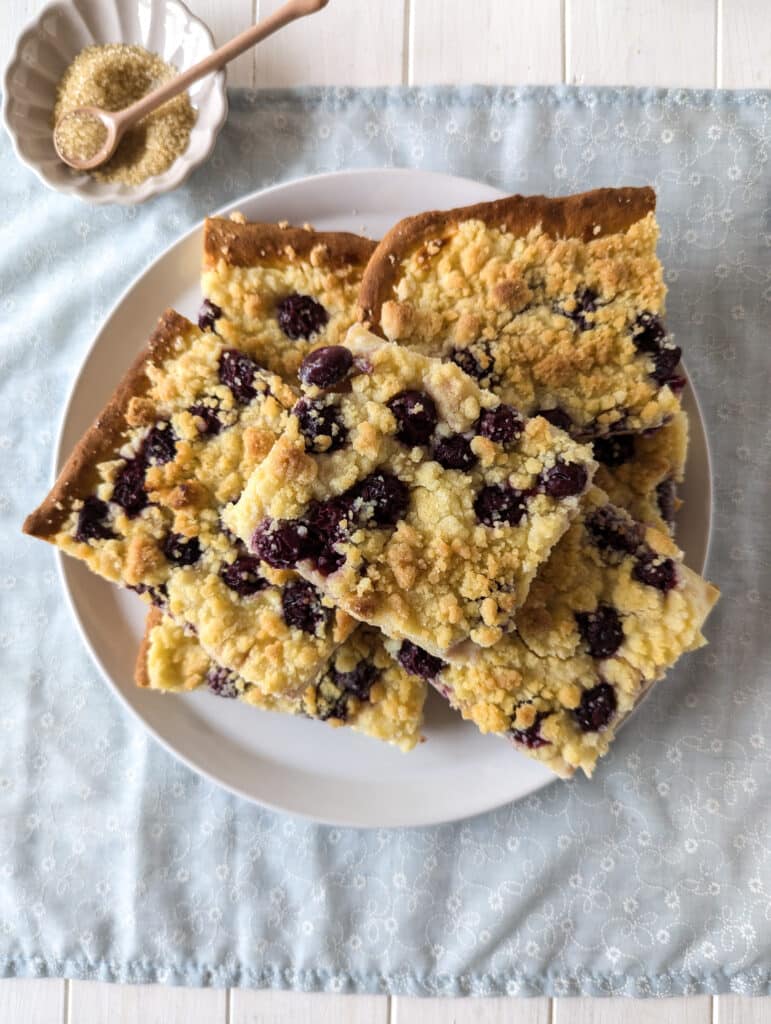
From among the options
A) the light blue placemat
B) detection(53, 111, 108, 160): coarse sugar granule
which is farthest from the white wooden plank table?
detection(53, 111, 108, 160): coarse sugar granule

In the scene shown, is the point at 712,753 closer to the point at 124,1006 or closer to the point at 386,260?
the point at 386,260

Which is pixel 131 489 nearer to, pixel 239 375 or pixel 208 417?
pixel 208 417

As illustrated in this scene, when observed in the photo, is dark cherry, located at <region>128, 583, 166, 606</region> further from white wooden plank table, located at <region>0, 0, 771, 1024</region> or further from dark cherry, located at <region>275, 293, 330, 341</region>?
white wooden plank table, located at <region>0, 0, 771, 1024</region>

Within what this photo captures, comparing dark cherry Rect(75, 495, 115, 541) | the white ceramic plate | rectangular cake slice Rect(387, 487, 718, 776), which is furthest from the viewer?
the white ceramic plate

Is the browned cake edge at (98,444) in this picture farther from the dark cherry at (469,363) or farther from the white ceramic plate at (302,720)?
the dark cherry at (469,363)

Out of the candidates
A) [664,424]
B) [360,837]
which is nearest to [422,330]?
[664,424]

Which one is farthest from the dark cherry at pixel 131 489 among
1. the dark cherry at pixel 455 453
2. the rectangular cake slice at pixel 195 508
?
the dark cherry at pixel 455 453
